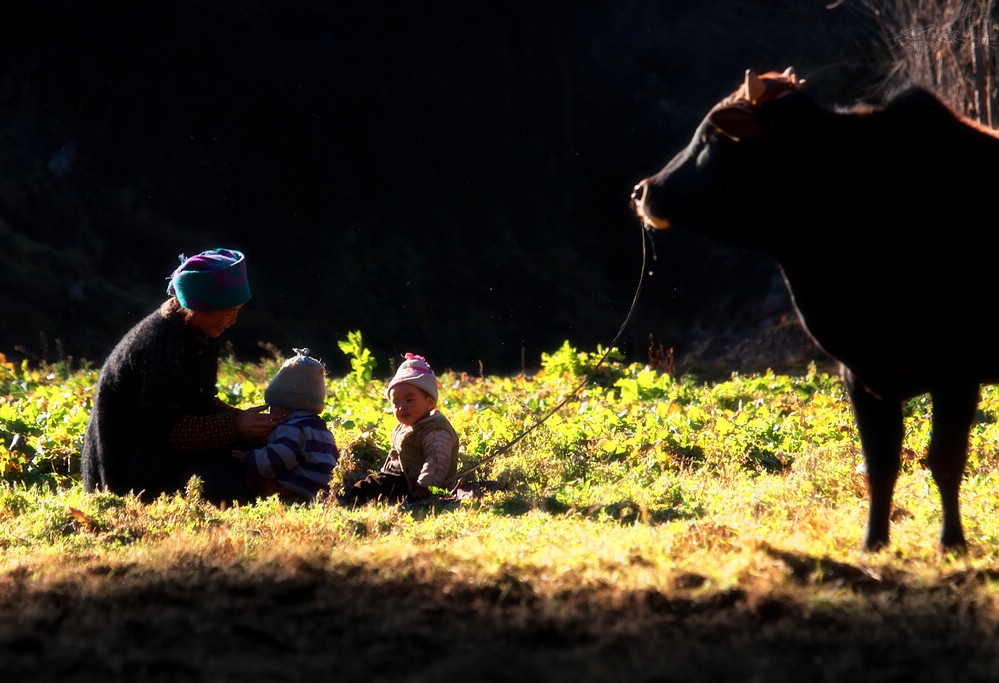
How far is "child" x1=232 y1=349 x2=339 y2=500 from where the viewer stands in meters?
5.82

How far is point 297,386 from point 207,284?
762 millimetres

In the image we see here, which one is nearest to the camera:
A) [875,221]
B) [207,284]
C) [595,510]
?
[875,221]

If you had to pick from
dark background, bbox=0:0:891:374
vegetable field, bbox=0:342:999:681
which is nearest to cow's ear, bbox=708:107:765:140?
vegetable field, bbox=0:342:999:681

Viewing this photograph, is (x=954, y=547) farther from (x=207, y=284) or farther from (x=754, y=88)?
(x=207, y=284)

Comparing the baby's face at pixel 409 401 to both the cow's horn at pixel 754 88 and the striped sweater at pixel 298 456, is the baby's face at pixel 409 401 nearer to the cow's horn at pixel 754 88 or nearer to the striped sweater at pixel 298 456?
the striped sweater at pixel 298 456

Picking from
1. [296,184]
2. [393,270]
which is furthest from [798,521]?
[296,184]

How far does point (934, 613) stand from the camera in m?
3.16

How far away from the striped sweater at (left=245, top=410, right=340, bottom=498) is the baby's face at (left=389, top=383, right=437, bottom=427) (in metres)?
0.43

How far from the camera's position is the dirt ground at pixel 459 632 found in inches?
106

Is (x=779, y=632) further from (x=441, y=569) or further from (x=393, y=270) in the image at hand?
(x=393, y=270)

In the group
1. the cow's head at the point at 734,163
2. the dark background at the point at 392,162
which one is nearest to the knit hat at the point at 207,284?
the cow's head at the point at 734,163

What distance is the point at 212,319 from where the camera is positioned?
5.78 metres

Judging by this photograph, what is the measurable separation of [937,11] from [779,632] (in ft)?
52.2

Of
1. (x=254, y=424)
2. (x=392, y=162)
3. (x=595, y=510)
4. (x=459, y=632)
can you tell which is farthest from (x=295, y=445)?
(x=392, y=162)
